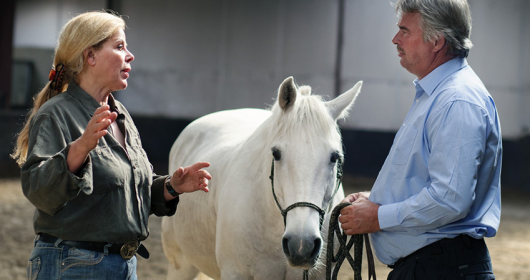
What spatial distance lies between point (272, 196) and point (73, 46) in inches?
41.1

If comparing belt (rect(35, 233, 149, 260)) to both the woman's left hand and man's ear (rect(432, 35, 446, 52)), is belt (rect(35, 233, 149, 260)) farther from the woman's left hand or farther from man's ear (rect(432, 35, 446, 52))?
man's ear (rect(432, 35, 446, 52))

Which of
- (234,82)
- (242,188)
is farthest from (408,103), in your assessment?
(242,188)

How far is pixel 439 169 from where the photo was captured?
62.2 inches

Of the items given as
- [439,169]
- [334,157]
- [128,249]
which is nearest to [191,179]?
[128,249]

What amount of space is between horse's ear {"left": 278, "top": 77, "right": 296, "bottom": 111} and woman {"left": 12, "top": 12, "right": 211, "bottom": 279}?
0.64 meters

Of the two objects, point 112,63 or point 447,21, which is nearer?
point 447,21

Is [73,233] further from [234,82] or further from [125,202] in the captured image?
[234,82]

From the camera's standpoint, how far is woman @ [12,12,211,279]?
155 cm

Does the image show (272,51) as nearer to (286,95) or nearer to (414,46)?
(286,95)

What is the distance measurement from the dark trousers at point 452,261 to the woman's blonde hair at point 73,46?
1.27m

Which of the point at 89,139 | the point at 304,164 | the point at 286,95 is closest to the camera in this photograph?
the point at 89,139

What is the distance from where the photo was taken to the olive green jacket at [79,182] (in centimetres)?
155

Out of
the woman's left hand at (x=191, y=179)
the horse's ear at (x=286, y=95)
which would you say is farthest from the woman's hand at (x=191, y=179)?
the horse's ear at (x=286, y=95)

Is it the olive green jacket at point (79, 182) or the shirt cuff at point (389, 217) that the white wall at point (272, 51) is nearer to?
the shirt cuff at point (389, 217)
